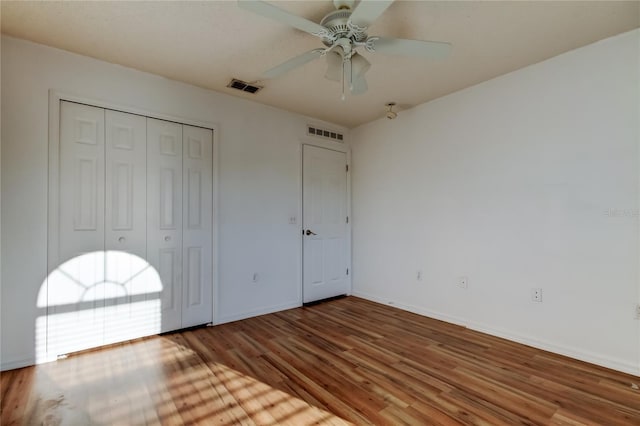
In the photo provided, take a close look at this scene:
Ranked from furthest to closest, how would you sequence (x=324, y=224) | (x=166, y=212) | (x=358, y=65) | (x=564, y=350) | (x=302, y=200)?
(x=324, y=224)
(x=302, y=200)
(x=166, y=212)
(x=564, y=350)
(x=358, y=65)

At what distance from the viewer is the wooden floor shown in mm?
1737

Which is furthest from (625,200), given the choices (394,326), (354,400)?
(354,400)

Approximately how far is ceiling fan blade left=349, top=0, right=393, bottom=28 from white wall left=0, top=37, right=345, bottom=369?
2.09 meters

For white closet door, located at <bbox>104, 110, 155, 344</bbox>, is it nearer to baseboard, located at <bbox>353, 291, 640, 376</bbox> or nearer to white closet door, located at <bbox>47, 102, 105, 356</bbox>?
white closet door, located at <bbox>47, 102, 105, 356</bbox>

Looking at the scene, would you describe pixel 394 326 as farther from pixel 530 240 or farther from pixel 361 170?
pixel 361 170

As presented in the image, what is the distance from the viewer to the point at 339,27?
1.82 m

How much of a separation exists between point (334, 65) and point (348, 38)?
1.03 feet

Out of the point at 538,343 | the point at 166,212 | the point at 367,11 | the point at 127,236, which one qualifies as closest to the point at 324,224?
the point at 166,212

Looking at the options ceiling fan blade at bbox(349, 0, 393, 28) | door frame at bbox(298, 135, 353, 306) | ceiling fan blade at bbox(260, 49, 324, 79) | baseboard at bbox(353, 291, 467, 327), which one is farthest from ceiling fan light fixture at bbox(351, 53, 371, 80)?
baseboard at bbox(353, 291, 467, 327)

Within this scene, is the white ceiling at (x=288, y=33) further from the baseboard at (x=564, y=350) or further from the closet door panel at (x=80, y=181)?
the baseboard at (x=564, y=350)

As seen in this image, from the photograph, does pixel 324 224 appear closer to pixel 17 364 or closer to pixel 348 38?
pixel 348 38

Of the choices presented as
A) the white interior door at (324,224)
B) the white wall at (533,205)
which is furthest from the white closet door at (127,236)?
the white wall at (533,205)

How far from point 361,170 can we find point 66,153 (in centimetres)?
330

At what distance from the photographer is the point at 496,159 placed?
294 centimetres
